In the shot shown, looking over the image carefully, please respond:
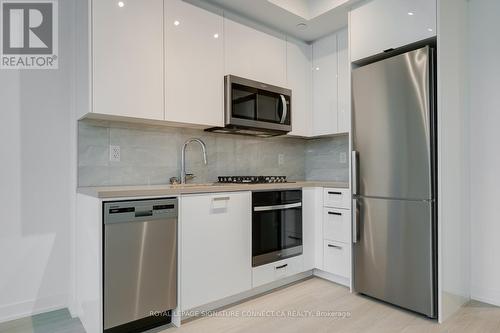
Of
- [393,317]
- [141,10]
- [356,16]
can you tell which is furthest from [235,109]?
[393,317]

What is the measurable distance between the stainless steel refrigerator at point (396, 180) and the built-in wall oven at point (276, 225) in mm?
510

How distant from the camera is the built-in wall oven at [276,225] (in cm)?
242

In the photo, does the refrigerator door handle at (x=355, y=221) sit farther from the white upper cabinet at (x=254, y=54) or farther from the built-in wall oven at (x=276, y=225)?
the white upper cabinet at (x=254, y=54)

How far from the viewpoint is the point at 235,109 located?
255 cm

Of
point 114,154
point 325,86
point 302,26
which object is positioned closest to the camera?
point 114,154

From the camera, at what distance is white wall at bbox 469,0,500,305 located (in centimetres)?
236

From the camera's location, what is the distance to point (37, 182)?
2195 mm

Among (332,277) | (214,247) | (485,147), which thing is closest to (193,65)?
(214,247)

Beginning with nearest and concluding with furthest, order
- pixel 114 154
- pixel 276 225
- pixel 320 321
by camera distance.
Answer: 1. pixel 320 321
2. pixel 114 154
3. pixel 276 225

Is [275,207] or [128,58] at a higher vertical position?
[128,58]

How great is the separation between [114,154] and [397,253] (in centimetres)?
223

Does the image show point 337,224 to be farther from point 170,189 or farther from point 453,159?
point 170,189

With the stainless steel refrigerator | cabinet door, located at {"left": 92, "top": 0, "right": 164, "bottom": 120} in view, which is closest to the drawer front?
the stainless steel refrigerator

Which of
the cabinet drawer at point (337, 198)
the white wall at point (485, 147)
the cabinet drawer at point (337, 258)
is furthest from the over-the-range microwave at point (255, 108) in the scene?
the white wall at point (485, 147)
